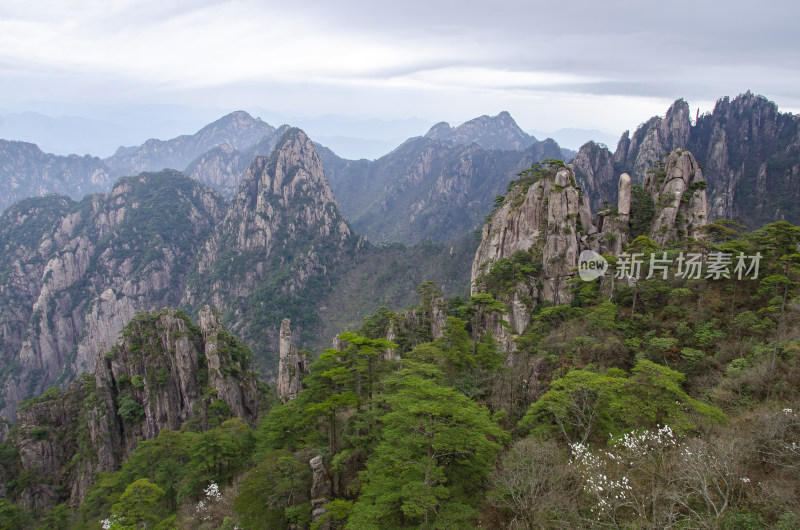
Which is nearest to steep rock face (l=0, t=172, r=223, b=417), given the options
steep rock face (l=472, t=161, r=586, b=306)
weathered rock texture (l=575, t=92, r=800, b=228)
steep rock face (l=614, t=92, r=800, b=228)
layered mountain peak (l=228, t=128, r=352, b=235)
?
layered mountain peak (l=228, t=128, r=352, b=235)

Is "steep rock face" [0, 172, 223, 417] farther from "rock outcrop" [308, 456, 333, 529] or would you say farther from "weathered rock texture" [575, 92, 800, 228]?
"weathered rock texture" [575, 92, 800, 228]

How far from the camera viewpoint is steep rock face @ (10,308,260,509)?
41.5m

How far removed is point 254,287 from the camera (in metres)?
119

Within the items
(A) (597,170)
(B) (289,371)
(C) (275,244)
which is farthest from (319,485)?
(A) (597,170)

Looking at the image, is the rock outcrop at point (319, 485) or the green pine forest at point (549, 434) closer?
the green pine forest at point (549, 434)

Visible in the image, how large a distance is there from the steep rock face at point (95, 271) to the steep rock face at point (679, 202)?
120m

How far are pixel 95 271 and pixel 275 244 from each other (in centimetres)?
5654

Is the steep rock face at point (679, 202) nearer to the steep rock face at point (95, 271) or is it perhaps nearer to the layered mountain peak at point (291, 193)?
the layered mountain peak at point (291, 193)

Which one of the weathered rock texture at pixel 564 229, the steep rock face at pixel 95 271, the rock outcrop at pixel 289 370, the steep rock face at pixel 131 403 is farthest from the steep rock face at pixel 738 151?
the steep rock face at pixel 95 271

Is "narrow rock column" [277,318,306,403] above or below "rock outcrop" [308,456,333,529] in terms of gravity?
below

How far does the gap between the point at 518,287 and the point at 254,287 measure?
9533cm

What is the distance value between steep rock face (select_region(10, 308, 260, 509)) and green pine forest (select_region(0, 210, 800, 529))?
36.6 feet

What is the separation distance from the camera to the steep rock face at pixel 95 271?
334ft

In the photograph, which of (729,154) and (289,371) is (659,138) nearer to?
(729,154)
